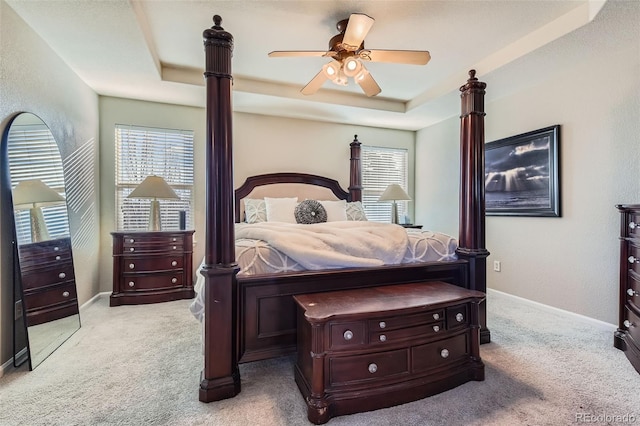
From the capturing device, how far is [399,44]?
9.27ft

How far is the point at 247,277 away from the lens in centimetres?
191

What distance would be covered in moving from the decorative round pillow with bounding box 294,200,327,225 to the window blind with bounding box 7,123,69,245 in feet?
7.47

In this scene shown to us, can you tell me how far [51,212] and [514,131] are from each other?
15.6 feet

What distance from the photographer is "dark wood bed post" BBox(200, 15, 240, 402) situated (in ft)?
5.72

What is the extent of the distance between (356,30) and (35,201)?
270 centimetres

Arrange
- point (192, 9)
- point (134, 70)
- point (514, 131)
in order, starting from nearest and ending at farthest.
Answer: point (192, 9) < point (134, 70) < point (514, 131)

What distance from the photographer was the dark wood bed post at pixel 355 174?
4676 millimetres

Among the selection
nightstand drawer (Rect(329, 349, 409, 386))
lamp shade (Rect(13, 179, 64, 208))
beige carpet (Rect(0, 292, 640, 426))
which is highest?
lamp shade (Rect(13, 179, 64, 208))

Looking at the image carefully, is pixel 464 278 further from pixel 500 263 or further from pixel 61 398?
pixel 61 398

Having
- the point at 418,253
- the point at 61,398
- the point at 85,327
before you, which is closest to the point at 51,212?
the point at 85,327

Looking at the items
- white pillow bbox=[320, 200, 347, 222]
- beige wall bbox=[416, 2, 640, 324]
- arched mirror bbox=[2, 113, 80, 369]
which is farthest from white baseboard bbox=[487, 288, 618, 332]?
arched mirror bbox=[2, 113, 80, 369]

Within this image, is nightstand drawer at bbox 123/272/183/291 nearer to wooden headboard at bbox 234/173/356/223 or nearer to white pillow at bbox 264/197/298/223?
wooden headboard at bbox 234/173/356/223

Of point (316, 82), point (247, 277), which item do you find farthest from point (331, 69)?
point (247, 277)

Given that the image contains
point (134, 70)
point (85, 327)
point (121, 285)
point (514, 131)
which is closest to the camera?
point (85, 327)
